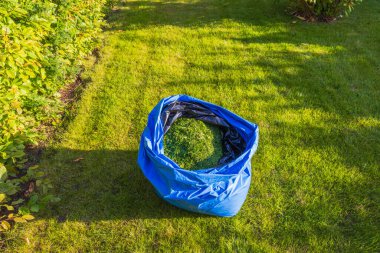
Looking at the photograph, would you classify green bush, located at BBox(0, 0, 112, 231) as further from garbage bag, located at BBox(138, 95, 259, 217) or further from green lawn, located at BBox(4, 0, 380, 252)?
garbage bag, located at BBox(138, 95, 259, 217)

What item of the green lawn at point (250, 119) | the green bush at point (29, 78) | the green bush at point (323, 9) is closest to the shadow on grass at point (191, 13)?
the green lawn at point (250, 119)

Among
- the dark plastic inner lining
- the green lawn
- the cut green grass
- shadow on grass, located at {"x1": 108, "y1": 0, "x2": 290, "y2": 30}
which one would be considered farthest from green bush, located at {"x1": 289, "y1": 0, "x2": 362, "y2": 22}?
the cut green grass

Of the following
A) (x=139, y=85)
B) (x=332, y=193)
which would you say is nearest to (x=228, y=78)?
(x=139, y=85)

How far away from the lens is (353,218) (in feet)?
9.23

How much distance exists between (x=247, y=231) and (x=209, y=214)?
1.24ft

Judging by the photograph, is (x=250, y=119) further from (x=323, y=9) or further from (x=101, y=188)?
(x=323, y=9)

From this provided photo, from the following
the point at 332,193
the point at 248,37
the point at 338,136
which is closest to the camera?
the point at 332,193

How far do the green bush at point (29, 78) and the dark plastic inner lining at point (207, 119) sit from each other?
1215mm

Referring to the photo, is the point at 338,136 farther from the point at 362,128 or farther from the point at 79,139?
the point at 79,139

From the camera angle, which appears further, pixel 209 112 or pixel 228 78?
pixel 228 78

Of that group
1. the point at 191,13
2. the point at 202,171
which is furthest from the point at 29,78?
the point at 191,13

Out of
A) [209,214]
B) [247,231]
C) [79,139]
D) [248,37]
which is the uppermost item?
[248,37]

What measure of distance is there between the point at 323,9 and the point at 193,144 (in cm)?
428

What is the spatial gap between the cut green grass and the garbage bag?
0.25 feet
